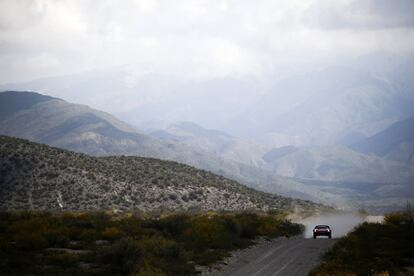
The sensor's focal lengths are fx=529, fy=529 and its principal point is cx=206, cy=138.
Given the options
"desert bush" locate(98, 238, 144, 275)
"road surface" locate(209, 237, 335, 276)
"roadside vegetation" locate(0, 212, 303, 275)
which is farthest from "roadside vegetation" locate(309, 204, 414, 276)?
"desert bush" locate(98, 238, 144, 275)

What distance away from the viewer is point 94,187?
83.9 meters

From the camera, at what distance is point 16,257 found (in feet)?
93.0

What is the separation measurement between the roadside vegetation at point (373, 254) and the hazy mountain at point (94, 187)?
143 ft

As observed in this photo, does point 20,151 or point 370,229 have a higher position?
point 20,151

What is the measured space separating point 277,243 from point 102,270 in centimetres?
1975

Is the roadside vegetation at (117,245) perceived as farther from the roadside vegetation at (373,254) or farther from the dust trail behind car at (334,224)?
the dust trail behind car at (334,224)

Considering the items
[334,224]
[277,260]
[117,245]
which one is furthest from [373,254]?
[334,224]

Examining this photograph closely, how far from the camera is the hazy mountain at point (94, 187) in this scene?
7938cm

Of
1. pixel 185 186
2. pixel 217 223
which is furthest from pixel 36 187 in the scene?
pixel 217 223

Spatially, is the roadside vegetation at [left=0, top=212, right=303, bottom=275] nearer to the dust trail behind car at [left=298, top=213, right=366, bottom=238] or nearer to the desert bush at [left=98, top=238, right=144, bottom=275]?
the desert bush at [left=98, top=238, right=144, bottom=275]

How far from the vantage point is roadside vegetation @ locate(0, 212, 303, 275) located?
26.6 meters

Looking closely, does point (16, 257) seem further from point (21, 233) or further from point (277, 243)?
point (277, 243)

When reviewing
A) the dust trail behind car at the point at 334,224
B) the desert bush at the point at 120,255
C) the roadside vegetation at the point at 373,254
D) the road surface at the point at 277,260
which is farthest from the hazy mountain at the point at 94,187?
the desert bush at the point at 120,255

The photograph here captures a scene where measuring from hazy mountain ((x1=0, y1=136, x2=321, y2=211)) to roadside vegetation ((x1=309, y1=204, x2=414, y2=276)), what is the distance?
43.6 m
